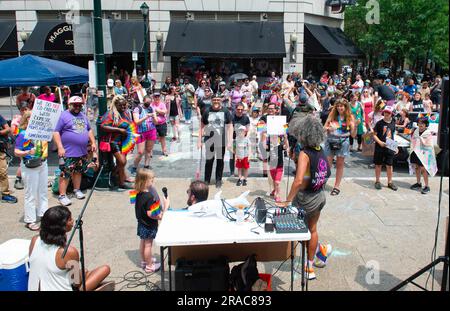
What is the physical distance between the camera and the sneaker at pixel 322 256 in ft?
17.1

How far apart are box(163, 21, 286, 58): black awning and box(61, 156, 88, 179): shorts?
1492 centimetres

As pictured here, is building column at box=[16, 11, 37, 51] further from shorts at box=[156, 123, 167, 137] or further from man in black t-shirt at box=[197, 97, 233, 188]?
man in black t-shirt at box=[197, 97, 233, 188]

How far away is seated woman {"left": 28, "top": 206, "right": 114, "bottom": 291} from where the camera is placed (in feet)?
12.2

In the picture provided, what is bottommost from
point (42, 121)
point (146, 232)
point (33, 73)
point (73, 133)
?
point (146, 232)

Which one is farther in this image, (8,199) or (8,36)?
(8,36)

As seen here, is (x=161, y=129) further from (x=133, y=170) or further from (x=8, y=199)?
(x=8, y=199)

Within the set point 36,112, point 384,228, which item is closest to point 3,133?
point 36,112

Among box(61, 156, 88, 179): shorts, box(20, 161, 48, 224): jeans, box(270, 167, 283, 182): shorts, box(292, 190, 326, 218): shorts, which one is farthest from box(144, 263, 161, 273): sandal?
box(270, 167, 283, 182): shorts

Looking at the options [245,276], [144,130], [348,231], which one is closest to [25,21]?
[144,130]

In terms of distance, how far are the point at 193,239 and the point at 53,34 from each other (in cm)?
2094

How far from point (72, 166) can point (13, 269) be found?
3671 millimetres

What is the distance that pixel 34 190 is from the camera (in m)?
6.41

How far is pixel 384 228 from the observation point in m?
6.39

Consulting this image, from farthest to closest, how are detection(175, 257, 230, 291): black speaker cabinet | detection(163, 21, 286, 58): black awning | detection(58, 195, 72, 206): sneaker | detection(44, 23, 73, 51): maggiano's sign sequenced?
detection(44, 23, 73, 51): maggiano's sign → detection(163, 21, 286, 58): black awning → detection(58, 195, 72, 206): sneaker → detection(175, 257, 230, 291): black speaker cabinet
